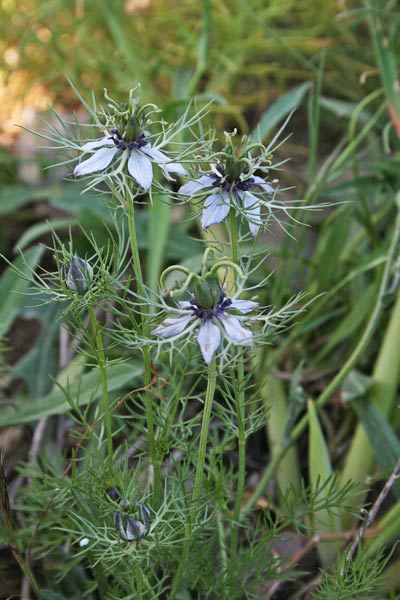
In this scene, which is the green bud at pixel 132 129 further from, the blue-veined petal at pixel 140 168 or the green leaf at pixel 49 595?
the green leaf at pixel 49 595

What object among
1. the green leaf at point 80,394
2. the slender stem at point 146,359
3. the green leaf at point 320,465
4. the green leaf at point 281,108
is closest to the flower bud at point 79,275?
the slender stem at point 146,359

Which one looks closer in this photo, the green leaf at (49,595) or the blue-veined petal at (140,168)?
the blue-veined petal at (140,168)

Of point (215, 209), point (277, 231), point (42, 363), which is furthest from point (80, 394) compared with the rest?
point (277, 231)

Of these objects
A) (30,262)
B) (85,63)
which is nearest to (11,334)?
(30,262)

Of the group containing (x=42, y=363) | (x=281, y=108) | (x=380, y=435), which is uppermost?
(x=281, y=108)

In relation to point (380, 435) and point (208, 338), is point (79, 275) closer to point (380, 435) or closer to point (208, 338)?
point (208, 338)

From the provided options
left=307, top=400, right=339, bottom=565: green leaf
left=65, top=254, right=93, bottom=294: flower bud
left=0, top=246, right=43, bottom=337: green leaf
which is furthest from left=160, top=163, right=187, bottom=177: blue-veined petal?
left=0, top=246, right=43, bottom=337: green leaf
